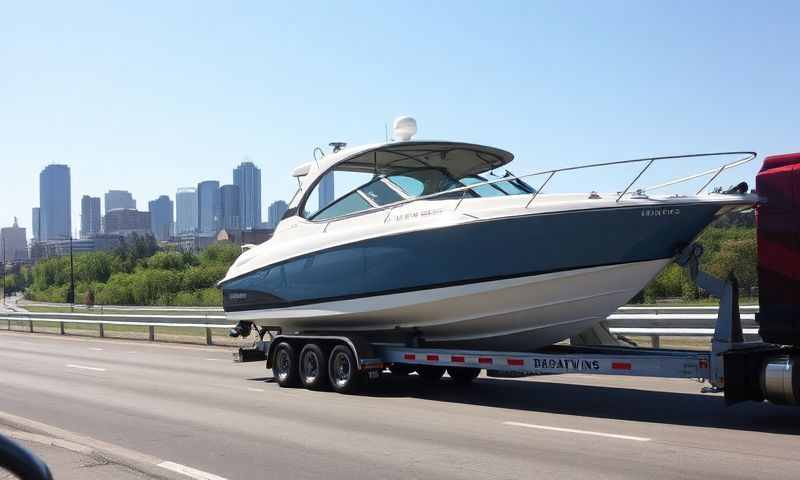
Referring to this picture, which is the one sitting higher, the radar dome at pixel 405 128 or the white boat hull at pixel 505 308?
the radar dome at pixel 405 128

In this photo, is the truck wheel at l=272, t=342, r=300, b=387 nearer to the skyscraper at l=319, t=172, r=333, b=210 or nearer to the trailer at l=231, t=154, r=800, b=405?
the skyscraper at l=319, t=172, r=333, b=210

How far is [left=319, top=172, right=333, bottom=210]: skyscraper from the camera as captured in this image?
1417 cm

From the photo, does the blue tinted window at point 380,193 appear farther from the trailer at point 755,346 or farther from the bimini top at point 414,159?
the trailer at point 755,346

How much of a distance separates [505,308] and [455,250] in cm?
104

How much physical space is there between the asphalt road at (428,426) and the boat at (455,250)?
1184mm

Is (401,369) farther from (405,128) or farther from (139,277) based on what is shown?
(139,277)

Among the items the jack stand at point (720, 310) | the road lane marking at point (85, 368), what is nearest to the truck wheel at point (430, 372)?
the jack stand at point (720, 310)

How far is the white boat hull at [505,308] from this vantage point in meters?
10.4

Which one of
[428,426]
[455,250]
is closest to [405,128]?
[455,250]

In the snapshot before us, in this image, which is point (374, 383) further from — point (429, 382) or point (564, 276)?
point (564, 276)

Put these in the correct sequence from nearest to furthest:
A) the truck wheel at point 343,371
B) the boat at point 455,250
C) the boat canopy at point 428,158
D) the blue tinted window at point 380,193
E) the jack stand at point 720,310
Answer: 1. the jack stand at point 720,310
2. the boat at point 455,250
3. the truck wheel at point 343,371
4. the blue tinted window at point 380,193
5. the boat canopy at point 428,158

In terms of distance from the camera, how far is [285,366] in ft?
46.8

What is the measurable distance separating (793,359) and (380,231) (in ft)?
19.4

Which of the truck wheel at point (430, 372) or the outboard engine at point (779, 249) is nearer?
the outboard engine at point (779, 249)
